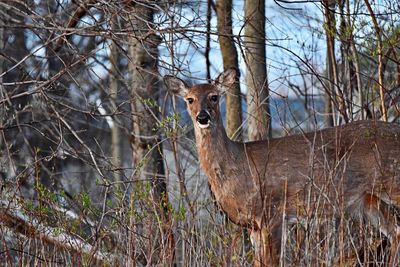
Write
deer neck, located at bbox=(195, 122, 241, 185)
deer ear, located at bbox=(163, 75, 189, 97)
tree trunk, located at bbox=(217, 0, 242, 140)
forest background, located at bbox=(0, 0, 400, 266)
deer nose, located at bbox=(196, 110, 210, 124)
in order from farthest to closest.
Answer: tree trunk, located at bbox=(217, 0, 242, 140) < deer ear, located at bbox=(163, 75, 189, 97) < deer neck, located at bbox=(195, 122, 241, 185) < deer nose, located at bbox=(196, 110, 210, 124) < forest background, located at bbox=(0, 0, 400, 266)

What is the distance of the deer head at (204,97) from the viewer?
957cm

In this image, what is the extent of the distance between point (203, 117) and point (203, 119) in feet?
0.08

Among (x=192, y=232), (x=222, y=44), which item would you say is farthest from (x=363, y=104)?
(x=192, y=232)

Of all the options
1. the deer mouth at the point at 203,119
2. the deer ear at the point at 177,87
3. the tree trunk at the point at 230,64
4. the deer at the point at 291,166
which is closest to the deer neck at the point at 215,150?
the deer at the point at 291,166

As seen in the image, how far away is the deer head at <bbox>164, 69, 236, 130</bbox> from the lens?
31.4 feet

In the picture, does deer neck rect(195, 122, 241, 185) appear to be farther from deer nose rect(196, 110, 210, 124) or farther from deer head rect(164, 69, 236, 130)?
deer nose rect(196, 110, 210, 124)

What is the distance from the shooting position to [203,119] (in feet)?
31.2

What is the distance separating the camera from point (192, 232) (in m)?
7.46

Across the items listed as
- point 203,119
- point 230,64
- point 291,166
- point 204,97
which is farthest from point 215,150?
A: point 230,64

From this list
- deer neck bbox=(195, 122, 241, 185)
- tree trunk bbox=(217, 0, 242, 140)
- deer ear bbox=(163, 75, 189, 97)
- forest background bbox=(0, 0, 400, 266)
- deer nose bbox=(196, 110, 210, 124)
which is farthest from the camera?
tree trunk bbox=(217, 0, 242, 140)

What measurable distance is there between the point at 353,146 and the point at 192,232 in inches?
Result: 102

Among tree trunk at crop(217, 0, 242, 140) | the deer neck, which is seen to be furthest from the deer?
tree trunk at crop(217, 0, 242, 140)

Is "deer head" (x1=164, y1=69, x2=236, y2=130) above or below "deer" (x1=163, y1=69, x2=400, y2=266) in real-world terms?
above

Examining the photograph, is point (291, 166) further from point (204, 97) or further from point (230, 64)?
point (230, 64)
